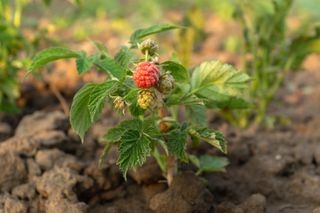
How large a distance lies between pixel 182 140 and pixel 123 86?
0.92ft

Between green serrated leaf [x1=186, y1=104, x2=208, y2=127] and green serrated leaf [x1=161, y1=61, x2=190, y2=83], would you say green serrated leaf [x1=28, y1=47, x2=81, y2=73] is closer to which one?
green serrated leaf [x1=161, y1=61, x2=190, y2=83]

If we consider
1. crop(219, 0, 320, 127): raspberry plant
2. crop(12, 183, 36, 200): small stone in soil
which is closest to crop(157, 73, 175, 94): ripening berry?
crop(12, 183, 36, 200): small stone in soil

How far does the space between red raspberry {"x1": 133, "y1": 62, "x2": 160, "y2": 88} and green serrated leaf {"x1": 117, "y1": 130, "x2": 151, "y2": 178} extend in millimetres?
190

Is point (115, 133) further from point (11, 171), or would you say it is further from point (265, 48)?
point (265, 48)

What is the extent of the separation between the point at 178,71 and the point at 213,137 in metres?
0.27

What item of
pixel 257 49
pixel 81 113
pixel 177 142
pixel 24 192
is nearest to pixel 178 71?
pixel 177 142

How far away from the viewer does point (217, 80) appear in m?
2.25

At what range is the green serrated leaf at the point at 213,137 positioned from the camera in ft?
6.40

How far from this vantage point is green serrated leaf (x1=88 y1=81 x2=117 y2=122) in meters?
1.87

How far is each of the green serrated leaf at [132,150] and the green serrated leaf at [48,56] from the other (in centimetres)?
37

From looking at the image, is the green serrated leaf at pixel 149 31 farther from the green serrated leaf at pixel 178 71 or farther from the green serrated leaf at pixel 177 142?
the green serrated leaf at pixel 177 142

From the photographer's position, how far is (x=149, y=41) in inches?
77.0

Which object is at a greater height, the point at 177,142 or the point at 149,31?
the point at 149,31

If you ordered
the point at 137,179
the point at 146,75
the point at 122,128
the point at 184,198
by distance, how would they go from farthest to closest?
the point at 137,179 → the point at 184,198 → the point at 122,128 → the point at 146,75
